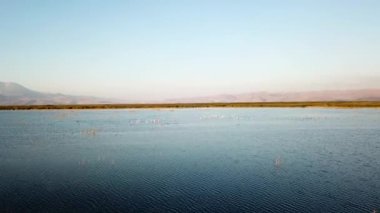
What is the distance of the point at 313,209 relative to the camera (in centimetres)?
1511

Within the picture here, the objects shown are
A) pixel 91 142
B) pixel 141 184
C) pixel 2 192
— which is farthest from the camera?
pixel 91 142

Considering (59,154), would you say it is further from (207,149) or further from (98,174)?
(207,149)

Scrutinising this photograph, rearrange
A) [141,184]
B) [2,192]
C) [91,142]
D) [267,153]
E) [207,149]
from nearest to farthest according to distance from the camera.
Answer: [2,192], [141,184], [267,153], [207,149], [91,142]

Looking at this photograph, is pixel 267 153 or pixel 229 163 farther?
pixel 267 153

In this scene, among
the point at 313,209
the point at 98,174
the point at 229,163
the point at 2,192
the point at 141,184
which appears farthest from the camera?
the point at 229,163

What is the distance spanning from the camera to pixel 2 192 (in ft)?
59.0

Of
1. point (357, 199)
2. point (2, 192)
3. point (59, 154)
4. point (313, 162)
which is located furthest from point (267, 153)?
point (2, 192)

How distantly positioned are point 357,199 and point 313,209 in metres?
2.85

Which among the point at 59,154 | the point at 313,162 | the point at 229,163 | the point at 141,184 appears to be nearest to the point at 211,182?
the point at 141,184

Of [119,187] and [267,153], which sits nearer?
[119,187]

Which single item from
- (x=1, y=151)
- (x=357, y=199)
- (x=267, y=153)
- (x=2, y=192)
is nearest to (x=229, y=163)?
(x=267, y=153)

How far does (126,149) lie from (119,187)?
1424cm

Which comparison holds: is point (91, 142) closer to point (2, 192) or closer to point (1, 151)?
point (1, 151)

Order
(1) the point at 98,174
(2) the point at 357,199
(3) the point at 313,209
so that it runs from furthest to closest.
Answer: (1) the point at 98,174
(2) the point at 357,199
(3) the point at 313,209
